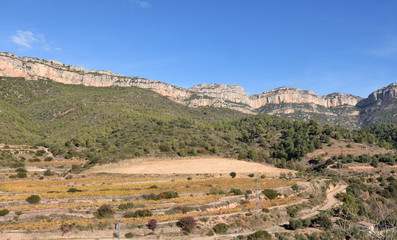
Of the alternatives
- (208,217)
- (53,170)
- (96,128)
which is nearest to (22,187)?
(53,170)

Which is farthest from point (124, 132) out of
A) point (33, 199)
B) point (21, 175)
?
point (33, 199)

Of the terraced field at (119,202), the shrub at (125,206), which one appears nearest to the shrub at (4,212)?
the terraced field at (119,202)

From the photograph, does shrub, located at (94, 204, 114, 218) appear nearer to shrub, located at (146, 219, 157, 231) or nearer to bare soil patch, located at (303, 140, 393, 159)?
shrub, located at (146, 219, 157, 231)

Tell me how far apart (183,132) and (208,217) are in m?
68.5

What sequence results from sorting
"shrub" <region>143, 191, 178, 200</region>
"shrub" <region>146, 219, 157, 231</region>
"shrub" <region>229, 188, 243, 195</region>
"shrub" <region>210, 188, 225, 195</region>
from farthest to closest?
1. "shrub" <region>210, 188, 225, 195</region>
2. "shrub" <region>229, 188, 243, 195</region>
3. "shrub" <region>143, 191, 178, 200</region>
4. "shrub" <region>146, 219, 157, 231</region>

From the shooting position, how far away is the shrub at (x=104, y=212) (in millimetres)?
39312

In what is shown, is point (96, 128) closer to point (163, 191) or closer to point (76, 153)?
point (76, 153)

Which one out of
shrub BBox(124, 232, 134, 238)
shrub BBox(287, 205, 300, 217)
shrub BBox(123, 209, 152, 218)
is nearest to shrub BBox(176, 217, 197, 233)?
shrub BBox(123, 209, 152, 218)

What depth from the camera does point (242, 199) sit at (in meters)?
49.6

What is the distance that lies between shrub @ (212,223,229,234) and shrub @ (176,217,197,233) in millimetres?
3109

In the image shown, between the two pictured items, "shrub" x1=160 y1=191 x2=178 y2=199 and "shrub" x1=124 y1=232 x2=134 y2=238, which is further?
"shrub" x1=160 y1=191 x2=178 y2=199

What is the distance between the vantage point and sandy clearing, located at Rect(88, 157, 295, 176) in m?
72.0

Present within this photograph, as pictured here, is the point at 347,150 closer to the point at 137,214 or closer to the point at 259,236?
the point at 259,236

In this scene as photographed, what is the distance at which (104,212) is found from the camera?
3969cm
